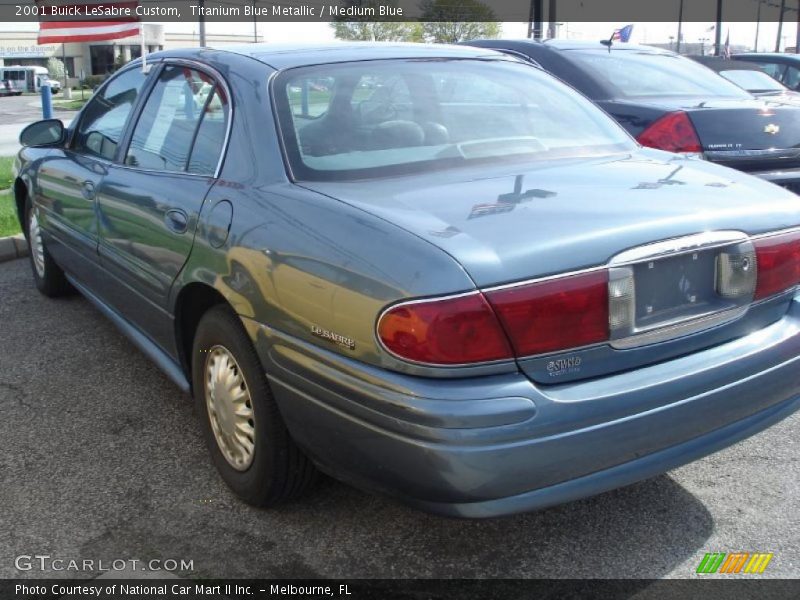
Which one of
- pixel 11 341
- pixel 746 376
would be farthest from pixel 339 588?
pixel 11 341

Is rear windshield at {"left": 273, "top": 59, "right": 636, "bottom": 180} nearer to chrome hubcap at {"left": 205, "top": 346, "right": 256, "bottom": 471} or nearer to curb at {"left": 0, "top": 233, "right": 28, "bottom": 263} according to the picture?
chrome hubcap at {"left": 205, "top": 346, "right": 256, "bottom": 471}

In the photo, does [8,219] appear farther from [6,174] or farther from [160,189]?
[160,189]

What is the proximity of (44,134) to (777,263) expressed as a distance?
3920 millimetres

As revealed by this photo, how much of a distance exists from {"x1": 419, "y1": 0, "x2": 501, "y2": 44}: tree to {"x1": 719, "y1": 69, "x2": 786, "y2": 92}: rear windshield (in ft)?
152

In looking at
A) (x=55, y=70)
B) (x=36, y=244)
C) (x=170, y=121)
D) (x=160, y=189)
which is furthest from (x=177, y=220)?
(x=55, y=70)

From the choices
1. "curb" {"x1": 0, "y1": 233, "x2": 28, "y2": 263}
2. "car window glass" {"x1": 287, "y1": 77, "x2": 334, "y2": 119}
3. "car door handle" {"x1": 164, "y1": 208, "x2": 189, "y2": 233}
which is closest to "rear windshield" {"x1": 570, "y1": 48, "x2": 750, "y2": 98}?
A: "car window glass" {"x1": 287, "y1": 77, "x2": 334, "y2": 119}

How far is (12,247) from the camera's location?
6.80 meters

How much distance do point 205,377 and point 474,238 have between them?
1.35 m

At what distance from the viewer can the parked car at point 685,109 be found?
17.4 feet

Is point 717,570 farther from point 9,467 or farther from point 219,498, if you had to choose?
point 9,467

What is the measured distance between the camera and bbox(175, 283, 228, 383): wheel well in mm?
3064

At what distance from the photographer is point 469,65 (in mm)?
3562

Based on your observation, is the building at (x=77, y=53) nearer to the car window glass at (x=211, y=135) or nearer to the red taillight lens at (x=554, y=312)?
the car window glass at (x=211, y=135)

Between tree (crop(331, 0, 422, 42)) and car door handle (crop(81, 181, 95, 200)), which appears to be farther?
tree (crop(331, 0, 422, 42))
